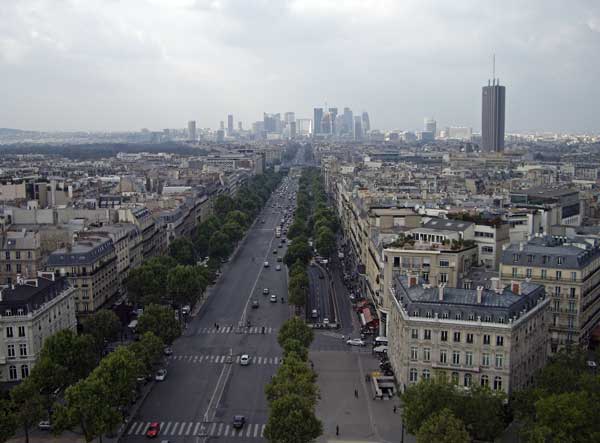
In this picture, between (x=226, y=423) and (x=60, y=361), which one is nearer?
(x=226, y=423)

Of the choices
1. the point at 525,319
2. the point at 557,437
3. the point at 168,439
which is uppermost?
the point at 525,319

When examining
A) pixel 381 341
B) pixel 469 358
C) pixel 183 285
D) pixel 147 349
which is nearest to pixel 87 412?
pixel 147 349

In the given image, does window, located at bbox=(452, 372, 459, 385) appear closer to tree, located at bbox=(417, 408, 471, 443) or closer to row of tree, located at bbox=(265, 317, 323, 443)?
tree, located at bbox=(417, 408, 471, 443)

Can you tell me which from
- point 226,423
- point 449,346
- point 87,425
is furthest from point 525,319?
point 87,425

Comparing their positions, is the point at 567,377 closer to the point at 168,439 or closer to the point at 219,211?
the point at 168,439

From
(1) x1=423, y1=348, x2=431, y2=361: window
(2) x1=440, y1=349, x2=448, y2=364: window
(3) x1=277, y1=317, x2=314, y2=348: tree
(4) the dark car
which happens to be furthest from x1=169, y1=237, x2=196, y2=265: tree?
(2) x1=440, y1=349, x2=448, y2=364: window

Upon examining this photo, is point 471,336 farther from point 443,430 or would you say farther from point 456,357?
point 443,430
